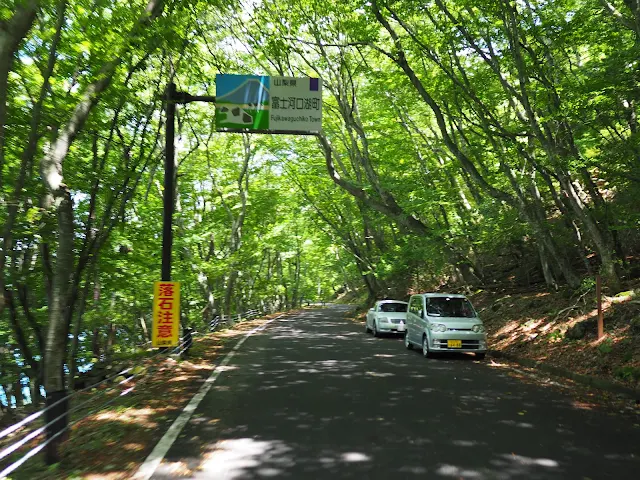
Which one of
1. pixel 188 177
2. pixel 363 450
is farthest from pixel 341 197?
pixel 363 450

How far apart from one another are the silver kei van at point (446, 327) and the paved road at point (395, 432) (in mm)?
2024

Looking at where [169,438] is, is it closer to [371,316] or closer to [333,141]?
[371,316]

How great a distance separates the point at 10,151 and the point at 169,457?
651 centimetres

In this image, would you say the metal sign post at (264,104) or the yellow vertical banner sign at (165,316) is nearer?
the yellow vertical banner sign at (165,316)

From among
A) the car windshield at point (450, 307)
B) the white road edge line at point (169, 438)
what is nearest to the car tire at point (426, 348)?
the car windshield at point (450, 307)

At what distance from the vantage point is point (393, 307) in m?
19.2

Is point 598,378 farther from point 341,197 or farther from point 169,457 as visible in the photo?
point 341,197

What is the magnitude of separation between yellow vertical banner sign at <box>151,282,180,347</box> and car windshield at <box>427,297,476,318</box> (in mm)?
6556

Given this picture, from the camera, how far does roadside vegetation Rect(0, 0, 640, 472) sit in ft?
22.6

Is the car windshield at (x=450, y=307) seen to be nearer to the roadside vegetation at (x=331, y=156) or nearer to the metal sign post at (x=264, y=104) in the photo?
the roadside vegetation at (x=331, y=156)

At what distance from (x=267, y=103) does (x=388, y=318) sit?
10.5 m

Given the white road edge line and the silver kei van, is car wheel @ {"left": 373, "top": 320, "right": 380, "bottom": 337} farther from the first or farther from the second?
the white road edge line

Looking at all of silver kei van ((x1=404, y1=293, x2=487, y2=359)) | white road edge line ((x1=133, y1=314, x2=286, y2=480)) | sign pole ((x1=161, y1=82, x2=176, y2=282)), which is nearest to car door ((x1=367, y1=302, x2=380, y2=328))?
silver kei van ((x1=404, y1=293, x2=487, y2=359))

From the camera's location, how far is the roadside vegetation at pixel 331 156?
22.6ft
